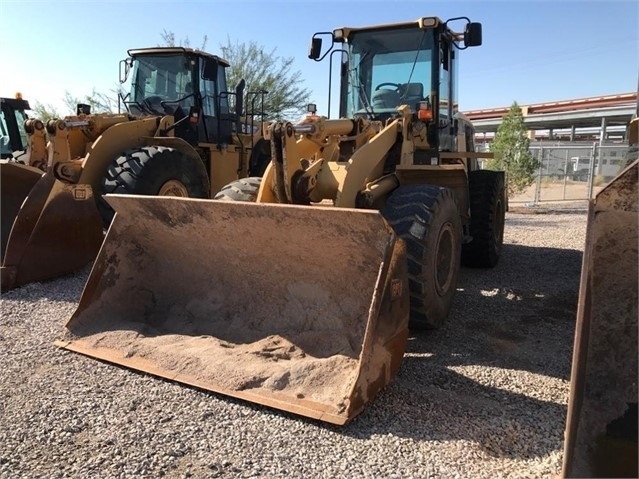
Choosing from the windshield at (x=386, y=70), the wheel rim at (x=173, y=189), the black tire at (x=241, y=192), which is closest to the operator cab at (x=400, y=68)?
the windshield at (x=386, y=70)

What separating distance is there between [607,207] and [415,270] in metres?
1.96

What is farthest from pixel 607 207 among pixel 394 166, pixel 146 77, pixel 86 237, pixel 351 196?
pixel 146 77

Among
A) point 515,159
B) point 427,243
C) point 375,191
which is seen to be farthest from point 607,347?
point 515,159

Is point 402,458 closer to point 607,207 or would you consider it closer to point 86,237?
point 607,207

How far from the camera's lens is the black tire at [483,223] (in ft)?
24.3

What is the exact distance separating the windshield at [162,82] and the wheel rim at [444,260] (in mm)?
5795

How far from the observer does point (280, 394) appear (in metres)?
3.36

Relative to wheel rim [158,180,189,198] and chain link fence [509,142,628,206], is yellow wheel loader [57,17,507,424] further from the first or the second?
chain link fence [509,142,628,206]

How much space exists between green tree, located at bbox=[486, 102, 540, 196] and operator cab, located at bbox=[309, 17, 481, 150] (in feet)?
48.5

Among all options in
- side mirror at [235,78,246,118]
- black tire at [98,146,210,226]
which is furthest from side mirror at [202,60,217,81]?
black tire at [98,146,210,226]

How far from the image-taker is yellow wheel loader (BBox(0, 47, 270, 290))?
624cm

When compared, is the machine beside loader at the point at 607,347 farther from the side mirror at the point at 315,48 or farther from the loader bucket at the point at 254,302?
the side mirror at the point at 315,48

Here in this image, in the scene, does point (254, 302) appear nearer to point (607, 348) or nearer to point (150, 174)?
point (607, 348)

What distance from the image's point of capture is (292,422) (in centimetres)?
317
